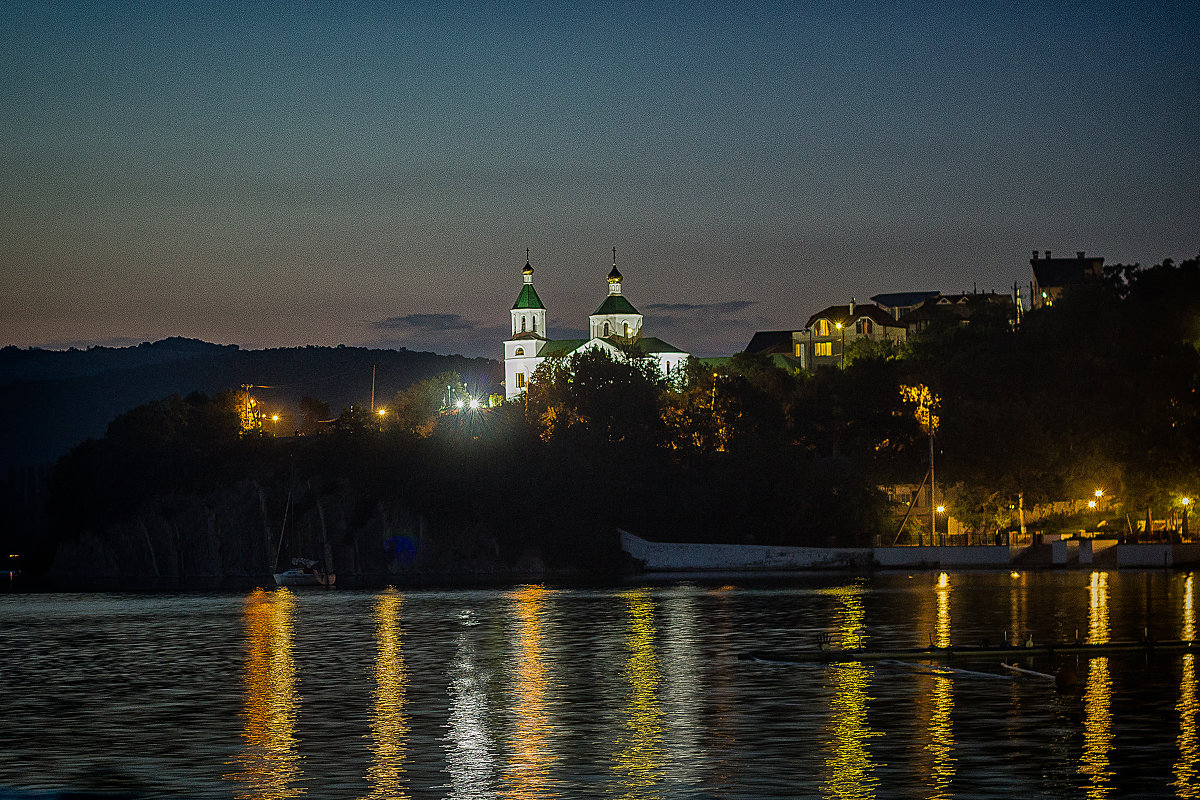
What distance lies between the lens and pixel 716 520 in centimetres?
11044

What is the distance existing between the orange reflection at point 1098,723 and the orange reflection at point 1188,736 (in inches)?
44.4

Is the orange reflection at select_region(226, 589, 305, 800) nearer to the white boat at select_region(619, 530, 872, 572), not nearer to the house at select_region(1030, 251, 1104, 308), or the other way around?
the white boat at select_region(619, 530, 872, 572)

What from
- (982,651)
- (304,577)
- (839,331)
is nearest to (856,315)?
(839,331)

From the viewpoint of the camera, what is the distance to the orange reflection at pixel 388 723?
24984mm

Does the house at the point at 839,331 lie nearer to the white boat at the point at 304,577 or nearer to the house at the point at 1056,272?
the house at the point at 1056,272

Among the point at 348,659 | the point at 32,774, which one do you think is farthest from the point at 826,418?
the point at 32,774

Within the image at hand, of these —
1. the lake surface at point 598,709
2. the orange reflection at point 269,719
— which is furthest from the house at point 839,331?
the orange reflection at point 269,719

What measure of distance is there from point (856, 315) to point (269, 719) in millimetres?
163861

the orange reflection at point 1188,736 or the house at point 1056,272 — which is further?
the house at point 1056,272

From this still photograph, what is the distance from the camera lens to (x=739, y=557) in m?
103

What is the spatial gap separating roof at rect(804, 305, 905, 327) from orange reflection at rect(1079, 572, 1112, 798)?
13728cm

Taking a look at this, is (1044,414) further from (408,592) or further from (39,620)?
(39,620)

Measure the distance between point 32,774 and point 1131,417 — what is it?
299ft

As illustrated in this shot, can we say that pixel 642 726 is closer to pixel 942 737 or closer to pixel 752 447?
pixel 942 737
